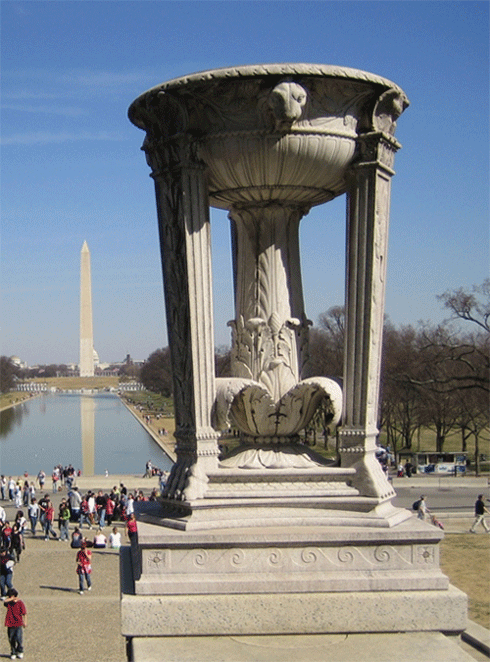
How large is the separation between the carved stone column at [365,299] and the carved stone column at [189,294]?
119cm

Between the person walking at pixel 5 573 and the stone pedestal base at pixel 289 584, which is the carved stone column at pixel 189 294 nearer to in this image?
the stone pedestal base at pixel 289 584

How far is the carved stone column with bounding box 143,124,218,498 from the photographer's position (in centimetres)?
795

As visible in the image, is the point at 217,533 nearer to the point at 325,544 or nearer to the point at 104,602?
the point at 325,544

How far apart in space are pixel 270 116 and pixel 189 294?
5.28 ft

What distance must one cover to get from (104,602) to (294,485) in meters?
13.8

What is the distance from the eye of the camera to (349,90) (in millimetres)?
7934

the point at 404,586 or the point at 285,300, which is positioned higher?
the point at 285,300

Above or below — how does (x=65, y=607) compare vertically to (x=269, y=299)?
below

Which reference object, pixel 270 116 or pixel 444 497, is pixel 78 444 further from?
pixel 270 116

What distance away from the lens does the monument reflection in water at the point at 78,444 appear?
6000 centimetres

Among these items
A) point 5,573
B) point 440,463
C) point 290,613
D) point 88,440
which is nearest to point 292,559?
point 290,613

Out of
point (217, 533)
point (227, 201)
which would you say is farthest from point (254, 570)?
point (227, 201)

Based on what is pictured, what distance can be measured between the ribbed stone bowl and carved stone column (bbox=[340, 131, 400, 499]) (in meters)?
0.24

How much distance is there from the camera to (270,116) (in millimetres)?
7781
